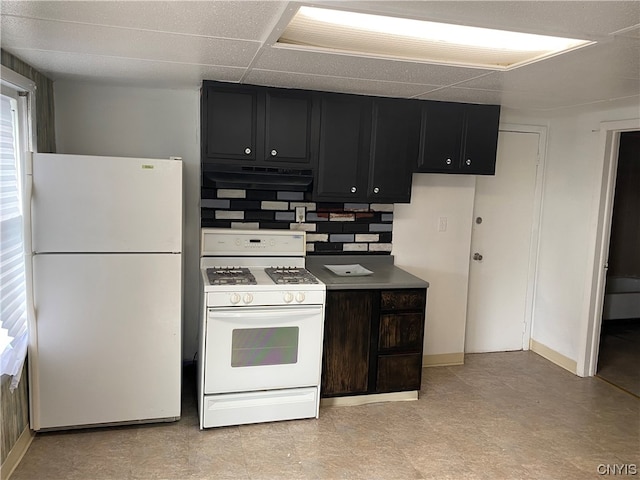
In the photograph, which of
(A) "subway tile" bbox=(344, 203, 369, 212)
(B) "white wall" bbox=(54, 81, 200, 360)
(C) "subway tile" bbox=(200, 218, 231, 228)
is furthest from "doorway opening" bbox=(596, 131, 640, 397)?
(B) "white wall" bbox=(54, 81, 200, 360)

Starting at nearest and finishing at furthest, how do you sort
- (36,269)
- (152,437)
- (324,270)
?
(36,269) < (152,437) < (324,270)

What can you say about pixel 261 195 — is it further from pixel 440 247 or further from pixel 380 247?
pixel 440 247

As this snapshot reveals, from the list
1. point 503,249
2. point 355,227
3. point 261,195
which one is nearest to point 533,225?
point 503,249

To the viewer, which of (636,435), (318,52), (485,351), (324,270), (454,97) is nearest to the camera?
(318,52)

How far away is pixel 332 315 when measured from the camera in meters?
3.22

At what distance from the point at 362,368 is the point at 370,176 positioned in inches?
50.7

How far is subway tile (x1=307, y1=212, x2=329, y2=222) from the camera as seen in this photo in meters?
3.70

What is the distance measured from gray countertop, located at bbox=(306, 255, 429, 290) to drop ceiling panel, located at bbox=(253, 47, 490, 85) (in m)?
1.26

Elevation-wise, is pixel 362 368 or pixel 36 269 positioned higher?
pixel 36 269

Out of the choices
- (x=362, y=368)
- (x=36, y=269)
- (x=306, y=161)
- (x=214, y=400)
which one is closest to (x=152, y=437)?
(x=214, y=400)

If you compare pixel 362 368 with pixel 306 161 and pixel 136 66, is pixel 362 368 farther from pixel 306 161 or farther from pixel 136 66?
pixel 136 66

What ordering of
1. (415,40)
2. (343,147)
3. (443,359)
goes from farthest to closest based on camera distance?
(443,359)
(343,147)
(415,40)

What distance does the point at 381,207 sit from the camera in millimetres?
3857

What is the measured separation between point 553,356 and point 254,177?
117 inches
